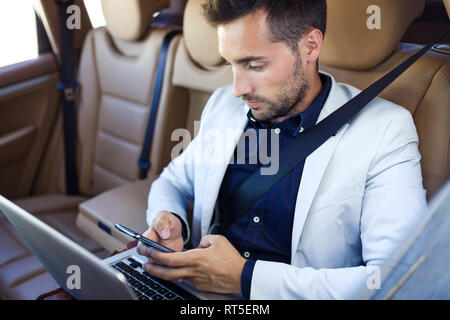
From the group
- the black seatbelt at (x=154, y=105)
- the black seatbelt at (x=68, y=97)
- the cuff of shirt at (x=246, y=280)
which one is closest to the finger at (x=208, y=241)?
the cuff of shirt at (x=246, y=280)

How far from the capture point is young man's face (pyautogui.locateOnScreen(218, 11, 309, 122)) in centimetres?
110

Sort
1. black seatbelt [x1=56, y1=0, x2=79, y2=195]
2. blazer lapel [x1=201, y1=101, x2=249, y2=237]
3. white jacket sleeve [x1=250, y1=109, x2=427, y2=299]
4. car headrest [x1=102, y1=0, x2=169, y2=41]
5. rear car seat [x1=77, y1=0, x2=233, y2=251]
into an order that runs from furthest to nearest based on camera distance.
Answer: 1. black seatbelt [x1=56, y1=0, x2=79, y2=195]
2. car headrest [x1=102, y1=0, x2=169, y2=41]
3. rear car seat [x1=77, y1=0, x2=233, y2=251]
4. blazer lapel [x1=201, y1=101, x2=249, y2=237]
5. white jacket sleeve [x1=250, y1=109, x2=427, y2=299]

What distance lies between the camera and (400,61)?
4.17ft

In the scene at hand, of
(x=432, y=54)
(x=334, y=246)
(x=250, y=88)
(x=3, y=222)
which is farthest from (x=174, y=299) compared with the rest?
(x=3, y=222)

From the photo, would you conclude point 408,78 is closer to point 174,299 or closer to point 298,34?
point 298,34

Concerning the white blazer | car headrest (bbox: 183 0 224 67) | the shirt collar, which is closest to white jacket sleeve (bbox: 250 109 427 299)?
the white blazer

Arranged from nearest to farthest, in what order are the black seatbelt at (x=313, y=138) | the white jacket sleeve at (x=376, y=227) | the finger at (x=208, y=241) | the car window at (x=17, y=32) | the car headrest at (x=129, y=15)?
the white jacket sleeve at (x=376, y=227), the finger at (x=208, y=241), the black seatbelt at (x=313, y=138), the car headrest at (x=129, y=15), the car window at (x=17, y=32)

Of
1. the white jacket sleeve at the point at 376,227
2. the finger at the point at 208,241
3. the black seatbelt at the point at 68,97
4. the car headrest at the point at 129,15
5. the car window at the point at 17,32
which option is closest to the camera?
the white jacket sleeve at the point at 376,227

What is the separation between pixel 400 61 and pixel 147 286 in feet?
3.11

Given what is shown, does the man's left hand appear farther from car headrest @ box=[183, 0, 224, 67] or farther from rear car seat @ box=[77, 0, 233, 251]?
car headrest @ box=[183, 0, 224, 67]

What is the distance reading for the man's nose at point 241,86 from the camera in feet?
3.79

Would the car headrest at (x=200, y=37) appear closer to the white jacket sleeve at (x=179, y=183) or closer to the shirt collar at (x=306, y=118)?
the white jacket sleeve at (x=179, y=183)

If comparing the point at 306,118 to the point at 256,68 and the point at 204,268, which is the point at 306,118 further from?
the point at 204,268

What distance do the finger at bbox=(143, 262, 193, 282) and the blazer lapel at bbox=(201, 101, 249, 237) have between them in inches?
13.1
